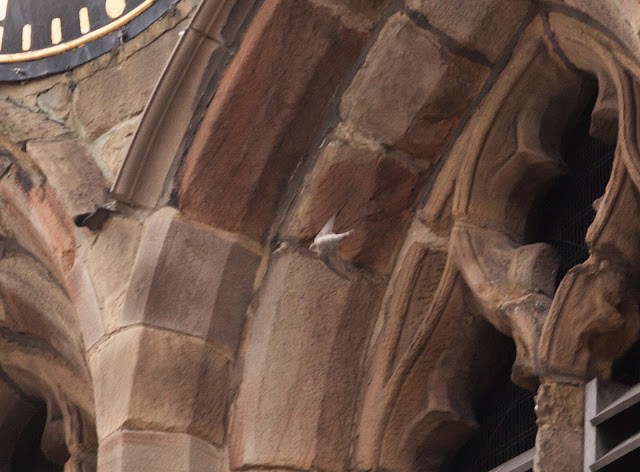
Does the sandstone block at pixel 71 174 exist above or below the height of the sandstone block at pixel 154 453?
above

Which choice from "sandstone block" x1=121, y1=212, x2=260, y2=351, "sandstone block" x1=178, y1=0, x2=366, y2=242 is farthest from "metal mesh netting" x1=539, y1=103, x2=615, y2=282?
"sandstone block" x1=121, y1=212, x2=260, y2=351

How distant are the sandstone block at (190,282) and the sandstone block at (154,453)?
224 millimetres

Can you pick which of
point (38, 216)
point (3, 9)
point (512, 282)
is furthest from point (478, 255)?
point (3, 9)

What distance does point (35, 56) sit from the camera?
13.0 feet

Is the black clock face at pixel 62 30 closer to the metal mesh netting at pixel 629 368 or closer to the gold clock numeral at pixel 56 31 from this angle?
the gold clock numeral at pixel 56 31

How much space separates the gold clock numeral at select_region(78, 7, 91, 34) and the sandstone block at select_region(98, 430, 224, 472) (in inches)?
39.3

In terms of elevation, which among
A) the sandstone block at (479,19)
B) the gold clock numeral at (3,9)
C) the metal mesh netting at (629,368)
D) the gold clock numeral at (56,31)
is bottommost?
the metal mesh netting at (629,368)

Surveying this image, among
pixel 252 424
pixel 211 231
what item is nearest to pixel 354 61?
pixel 211 231

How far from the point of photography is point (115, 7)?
12.7ft

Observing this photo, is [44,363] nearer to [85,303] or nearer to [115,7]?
[85,303]

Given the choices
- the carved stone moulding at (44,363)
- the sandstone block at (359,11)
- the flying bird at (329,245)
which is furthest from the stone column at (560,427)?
the carved stone moulding at (44,363)

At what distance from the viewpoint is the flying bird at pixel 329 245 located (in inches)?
131

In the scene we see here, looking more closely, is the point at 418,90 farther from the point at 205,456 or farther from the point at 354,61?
the point at 205,456

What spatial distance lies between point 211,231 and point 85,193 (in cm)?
32
